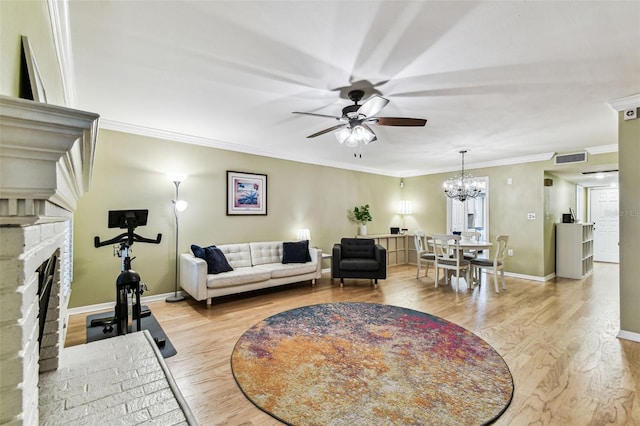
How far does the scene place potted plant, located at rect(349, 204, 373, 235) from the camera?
6680mm

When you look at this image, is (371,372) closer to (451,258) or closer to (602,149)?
(451,258)

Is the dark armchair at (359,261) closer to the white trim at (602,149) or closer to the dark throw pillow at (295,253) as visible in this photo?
the dark throw pillow at (295,253)

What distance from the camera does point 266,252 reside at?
501cm

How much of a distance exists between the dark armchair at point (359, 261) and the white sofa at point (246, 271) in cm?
35

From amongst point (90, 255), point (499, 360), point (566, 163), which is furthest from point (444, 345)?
point (566, 163)

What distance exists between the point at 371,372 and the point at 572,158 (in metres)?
5.52

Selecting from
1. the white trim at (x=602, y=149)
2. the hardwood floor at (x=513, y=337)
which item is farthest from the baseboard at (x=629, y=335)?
the white trim at (x=602, y=149)

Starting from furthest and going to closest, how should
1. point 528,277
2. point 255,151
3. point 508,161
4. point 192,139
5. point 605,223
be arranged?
point 605,223, point 508,161, point 528,277, point 255,151, point 192,139

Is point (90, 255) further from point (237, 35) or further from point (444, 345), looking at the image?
point (444, 345)

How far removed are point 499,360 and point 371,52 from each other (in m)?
2.73

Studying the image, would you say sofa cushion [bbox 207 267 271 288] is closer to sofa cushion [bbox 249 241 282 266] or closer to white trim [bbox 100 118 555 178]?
sofa cushion [bbox 249 241 282 266]

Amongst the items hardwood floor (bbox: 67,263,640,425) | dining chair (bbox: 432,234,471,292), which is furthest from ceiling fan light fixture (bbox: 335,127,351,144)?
dining chair (bbox: 432,234,471,292)

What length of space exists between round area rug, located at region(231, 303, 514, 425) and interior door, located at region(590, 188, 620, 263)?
7.60 meters

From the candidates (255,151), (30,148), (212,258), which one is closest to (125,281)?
(212,258)
